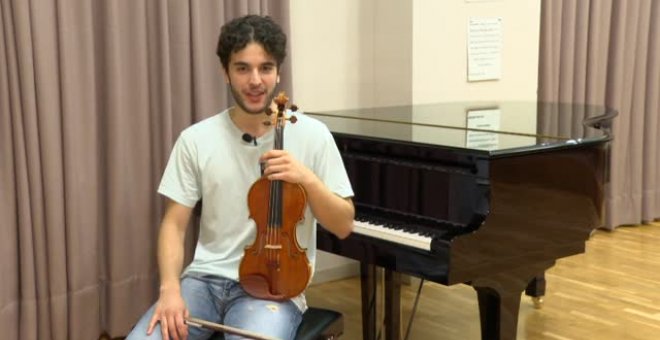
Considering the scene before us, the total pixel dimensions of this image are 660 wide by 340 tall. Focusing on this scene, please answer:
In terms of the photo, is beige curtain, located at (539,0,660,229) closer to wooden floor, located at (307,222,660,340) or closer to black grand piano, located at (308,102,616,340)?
wooden floor, located at (307,222,660,340)

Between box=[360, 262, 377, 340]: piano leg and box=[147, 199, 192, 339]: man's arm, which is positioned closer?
box=[147, 199, 192, 339]: man's arm

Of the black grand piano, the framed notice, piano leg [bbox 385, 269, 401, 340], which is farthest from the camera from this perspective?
piano leg [bbox 385, 269, 401, 340]

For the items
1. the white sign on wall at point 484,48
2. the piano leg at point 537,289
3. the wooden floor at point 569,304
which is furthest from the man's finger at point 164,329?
the white sign on wall at point 484,48

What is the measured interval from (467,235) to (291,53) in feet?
5.28

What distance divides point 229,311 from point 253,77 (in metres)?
0.58

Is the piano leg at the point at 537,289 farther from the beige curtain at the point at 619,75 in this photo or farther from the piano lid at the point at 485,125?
the beige curtain at the point at 619,75

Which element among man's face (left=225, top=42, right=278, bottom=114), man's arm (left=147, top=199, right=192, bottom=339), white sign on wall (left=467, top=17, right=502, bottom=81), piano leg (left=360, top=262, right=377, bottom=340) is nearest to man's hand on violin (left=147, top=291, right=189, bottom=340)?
man's arm (left=147, top=199, right=192, bottom=339)

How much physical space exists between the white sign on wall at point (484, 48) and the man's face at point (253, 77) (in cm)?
217

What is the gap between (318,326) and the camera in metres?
2.04

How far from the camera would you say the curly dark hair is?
6.62ft

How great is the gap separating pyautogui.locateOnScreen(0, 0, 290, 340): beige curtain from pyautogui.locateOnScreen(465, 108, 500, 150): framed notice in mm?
998

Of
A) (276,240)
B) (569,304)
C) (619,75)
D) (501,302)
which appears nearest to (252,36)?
(276,240)

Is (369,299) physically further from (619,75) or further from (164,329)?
(619,75)

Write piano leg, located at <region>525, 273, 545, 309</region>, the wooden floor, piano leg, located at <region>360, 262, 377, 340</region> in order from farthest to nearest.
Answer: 1. piano leg, located at <region>525, 273, 545, 309</region>
2. the wooden floor
3. piano leg, located at <region>360, 262, 377, 340</region>
